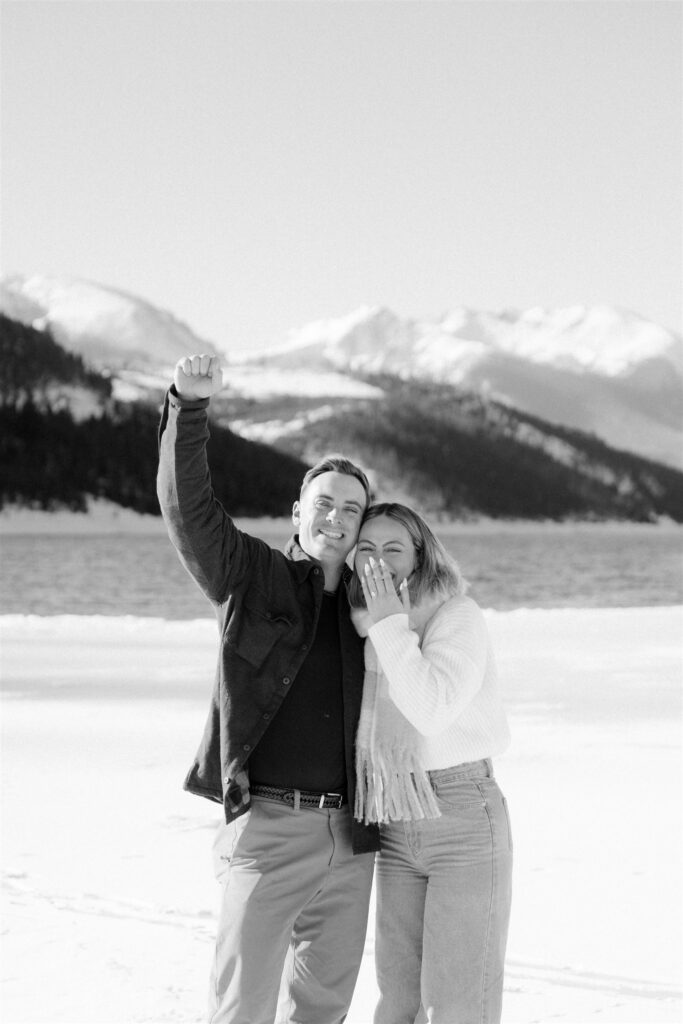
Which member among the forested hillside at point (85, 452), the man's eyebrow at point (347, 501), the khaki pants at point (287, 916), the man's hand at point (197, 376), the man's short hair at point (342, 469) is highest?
the forested hillside at point (85, 452)

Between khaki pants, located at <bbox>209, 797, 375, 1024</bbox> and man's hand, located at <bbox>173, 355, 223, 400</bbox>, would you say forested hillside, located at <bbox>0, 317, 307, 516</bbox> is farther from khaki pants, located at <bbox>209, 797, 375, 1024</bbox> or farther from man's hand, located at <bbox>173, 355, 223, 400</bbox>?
khaki pants, located at <bbox>209, 797, 375, 1024</bbox>

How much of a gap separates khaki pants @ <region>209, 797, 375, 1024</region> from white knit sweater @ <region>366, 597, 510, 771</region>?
0.36 meters

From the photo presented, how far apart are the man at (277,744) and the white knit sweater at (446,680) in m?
0.20

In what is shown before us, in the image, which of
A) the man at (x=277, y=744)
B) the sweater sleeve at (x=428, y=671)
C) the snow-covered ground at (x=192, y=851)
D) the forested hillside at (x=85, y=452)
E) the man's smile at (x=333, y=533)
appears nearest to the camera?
the sweater sleeve at (x=428, y=671)

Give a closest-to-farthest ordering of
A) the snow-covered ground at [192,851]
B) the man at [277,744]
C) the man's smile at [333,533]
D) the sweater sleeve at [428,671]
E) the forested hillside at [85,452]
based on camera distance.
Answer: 1. the sweater sleeve at [428,671]
2. the man at [277,744]
3. the man's smile at [333,533]
4. the snow-covered ground at [192,851]
5. the forested hillside at [85,452]

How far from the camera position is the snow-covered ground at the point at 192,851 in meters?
4.04

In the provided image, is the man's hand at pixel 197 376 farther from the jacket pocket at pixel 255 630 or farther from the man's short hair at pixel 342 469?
the jacket pocket at pixel 255 630

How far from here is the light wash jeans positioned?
2898mm

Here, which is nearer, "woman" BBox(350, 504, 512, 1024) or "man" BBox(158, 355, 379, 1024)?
"woman" BBox(350, 504, 512, 1024)

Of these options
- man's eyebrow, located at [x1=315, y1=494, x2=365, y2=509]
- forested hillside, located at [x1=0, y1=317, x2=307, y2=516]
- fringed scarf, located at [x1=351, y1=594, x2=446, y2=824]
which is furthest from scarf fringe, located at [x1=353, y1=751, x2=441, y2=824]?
forested hillside, located at [x1=0, y1=317, x2=307, y2=516]

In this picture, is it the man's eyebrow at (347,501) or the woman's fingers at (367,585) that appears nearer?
the woman's fingers at (367,585)

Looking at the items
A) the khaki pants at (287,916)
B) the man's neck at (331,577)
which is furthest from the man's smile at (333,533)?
the khaki pants at (287,916)

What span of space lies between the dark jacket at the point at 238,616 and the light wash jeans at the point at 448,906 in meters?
0.13

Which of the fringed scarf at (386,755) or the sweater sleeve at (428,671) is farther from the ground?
the sweater sleeve at (428,671)
